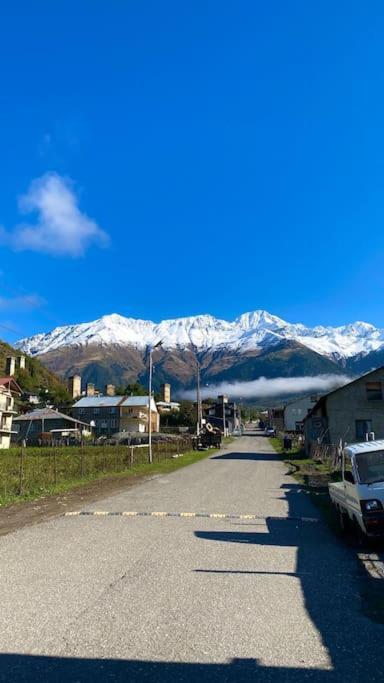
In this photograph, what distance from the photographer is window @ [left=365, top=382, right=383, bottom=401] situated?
39812 mm

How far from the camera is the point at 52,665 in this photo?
4559 millimetres

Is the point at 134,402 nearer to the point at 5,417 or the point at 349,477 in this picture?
the point at 5,417

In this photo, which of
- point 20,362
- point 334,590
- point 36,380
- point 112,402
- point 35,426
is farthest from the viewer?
point 36,380

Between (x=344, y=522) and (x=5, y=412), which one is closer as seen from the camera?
(x=344, y=522)

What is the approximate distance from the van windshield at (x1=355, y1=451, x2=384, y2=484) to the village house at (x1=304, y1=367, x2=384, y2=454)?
30182mm

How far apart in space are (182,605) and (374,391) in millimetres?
36445

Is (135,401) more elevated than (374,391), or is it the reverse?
(135,401)

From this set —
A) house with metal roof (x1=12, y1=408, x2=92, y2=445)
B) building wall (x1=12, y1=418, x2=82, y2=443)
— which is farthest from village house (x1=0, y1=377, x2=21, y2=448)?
building wall (x1=12, y1=418, x2=82, y2=443)

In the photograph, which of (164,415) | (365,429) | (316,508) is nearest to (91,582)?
(316,508)

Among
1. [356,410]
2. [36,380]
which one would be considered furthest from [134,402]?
[356,410]

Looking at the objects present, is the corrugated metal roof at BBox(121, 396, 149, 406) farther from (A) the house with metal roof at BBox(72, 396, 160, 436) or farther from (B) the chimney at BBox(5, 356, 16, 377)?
(B) the chimney at BBox(5, 356, 16, 377)

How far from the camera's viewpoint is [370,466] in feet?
33.8

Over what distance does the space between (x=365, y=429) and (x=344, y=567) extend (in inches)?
1312

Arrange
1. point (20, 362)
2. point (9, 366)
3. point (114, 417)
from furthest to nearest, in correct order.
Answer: point (20, 362) → point (9, 366) → point (114, 417)
